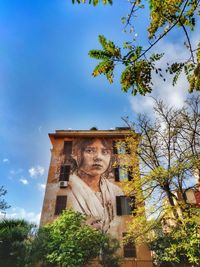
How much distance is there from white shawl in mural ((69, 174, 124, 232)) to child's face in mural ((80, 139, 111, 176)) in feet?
3.95

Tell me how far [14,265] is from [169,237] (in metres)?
10.2

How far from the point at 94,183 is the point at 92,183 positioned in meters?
0.20

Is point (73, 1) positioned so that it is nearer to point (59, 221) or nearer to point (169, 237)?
point (59, 221)

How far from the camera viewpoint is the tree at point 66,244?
11641 millimetres

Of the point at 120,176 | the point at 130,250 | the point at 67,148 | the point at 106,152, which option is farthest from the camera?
the point at 67,148

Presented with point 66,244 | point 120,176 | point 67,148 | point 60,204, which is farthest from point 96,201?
point 66,244

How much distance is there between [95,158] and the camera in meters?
21.9

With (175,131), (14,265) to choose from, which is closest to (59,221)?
(14,265)

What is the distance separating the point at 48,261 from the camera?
40.0ft

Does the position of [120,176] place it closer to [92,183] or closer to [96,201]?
[92,183]

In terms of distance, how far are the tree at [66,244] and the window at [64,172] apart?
6786 mm

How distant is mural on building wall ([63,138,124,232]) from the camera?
18156 millimetres

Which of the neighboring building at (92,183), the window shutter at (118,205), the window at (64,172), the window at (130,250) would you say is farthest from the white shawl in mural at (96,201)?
the window at (130,250)

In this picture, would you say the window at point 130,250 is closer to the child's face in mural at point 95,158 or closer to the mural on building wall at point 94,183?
the mural on building wall at point 94,183
